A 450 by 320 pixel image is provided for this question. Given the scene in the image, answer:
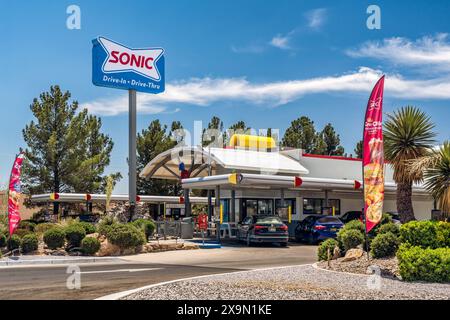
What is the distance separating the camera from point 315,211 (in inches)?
1447

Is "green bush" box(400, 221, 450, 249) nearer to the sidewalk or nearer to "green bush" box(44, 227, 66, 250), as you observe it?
the sidewalk

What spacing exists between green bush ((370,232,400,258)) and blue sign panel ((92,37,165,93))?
17782mm

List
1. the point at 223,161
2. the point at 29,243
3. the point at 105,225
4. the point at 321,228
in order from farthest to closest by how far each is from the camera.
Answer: the point at 223,161 < the point at 321,228 < the point at 105,225 < the point at 29,243

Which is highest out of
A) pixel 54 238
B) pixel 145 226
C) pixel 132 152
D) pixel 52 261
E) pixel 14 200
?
pixel 132 152

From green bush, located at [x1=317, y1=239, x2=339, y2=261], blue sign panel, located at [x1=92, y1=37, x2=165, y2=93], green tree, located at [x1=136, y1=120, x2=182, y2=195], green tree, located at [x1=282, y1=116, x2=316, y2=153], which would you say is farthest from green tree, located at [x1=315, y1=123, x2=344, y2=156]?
green bush, located at [x1=317, y1=239, x2=339, y2=261]

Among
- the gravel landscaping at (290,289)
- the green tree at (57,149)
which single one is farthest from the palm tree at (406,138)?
the green tree at (57,149)

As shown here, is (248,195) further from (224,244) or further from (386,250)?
(386,250)

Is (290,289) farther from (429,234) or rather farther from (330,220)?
(330,220)

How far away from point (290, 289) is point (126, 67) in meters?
21.0

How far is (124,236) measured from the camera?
22.1 meters

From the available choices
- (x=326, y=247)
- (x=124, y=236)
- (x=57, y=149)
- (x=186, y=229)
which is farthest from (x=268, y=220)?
(x=57, y=149)

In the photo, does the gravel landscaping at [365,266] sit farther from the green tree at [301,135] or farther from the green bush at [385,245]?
the green tree at [301,135]

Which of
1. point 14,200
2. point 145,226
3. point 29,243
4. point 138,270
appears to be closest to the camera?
point 138,270

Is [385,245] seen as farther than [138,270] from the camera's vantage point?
No
